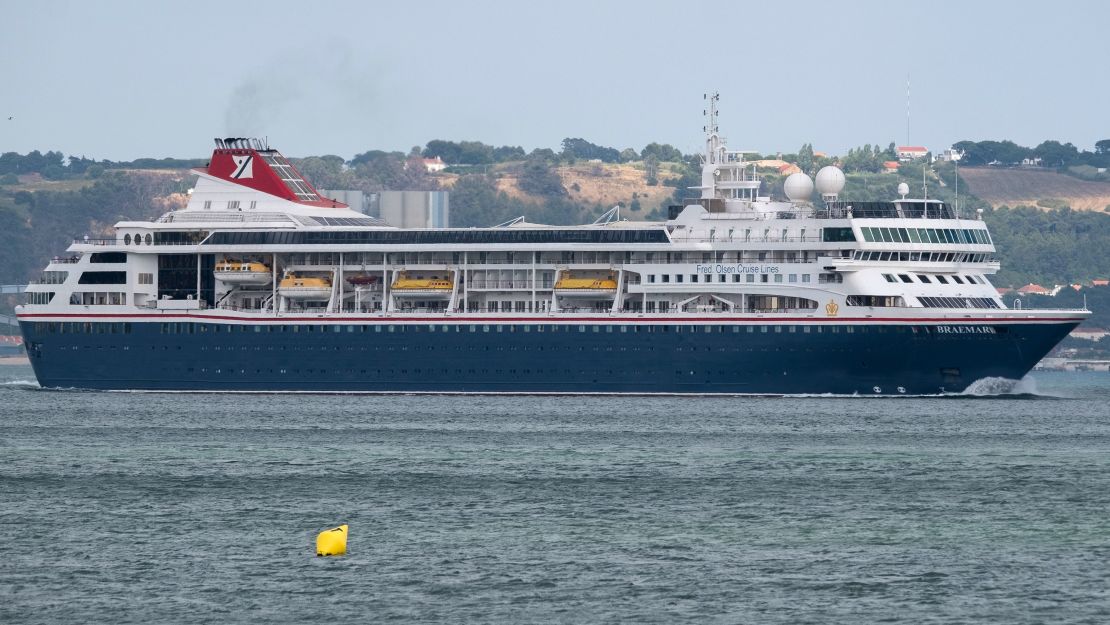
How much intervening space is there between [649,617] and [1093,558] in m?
10.4

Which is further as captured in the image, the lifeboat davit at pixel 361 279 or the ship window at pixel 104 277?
the ship window at pixel 104 277

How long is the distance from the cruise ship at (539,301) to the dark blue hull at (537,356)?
0.08 meters

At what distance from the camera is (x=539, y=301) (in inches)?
3150

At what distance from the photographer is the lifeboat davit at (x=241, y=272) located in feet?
270

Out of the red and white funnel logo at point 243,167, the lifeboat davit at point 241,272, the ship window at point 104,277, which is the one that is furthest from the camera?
the red and white funnel logo at point 243,167

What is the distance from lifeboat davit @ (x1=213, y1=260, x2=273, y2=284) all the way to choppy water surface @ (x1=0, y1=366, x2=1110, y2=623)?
15139 millimetres

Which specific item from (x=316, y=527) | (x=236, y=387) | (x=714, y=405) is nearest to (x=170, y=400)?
(x=236, y=387)

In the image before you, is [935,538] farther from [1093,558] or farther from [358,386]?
[358,386]

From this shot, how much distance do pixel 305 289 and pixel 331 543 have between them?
4539cm

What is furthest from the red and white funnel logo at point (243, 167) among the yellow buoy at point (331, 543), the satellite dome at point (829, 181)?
the yellow buoy at point (331, 543)

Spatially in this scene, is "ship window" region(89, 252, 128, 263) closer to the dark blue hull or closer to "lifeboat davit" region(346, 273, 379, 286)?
the dark blue hull

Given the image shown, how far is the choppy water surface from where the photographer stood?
33375mm

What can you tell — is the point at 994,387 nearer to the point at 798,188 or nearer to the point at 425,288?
the point at 798,188

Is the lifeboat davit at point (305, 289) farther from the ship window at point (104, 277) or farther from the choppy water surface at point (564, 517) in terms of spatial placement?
the choppy water surface at point (564, 517)
